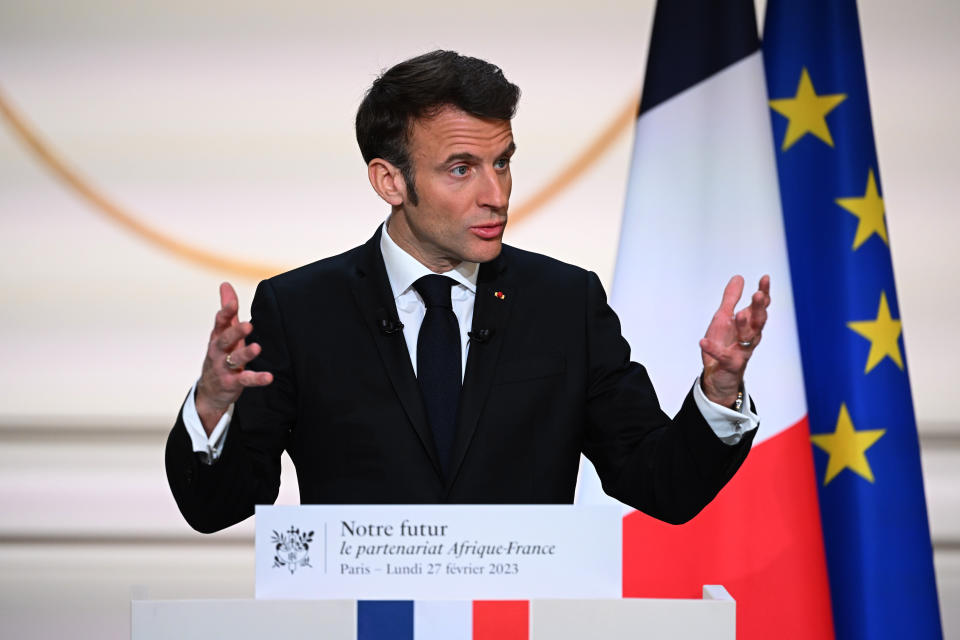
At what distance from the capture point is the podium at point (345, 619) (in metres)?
1.24

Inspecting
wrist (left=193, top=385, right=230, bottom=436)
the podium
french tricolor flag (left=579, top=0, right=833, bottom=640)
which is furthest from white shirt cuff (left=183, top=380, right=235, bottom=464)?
french tricolor flag (left=579, top=0, right=833, bottom=640)

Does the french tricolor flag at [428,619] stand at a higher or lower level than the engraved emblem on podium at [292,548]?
lower

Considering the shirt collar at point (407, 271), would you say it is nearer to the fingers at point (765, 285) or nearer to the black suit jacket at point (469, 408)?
the black suit jacket at point (469, 408)

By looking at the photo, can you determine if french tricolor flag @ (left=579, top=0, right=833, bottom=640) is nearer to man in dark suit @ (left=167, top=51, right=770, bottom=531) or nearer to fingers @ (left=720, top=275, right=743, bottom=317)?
man in dark suit @ (left=167, top=51, right=770, bottom=531)

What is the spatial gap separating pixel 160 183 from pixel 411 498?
1.83 metres

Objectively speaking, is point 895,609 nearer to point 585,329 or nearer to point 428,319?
point 585,329

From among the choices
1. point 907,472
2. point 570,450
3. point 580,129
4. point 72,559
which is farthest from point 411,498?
point 72,559

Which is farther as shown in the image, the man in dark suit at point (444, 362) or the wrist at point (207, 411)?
the man in dark suit at point (444, 362)

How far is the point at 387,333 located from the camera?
181 cm

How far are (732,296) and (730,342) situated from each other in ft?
0.24

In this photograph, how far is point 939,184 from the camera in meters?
3.20

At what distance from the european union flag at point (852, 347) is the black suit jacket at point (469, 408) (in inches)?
39.0

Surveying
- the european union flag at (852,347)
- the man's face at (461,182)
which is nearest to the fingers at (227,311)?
the man's face at (461,182)

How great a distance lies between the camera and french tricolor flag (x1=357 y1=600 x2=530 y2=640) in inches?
50.1
